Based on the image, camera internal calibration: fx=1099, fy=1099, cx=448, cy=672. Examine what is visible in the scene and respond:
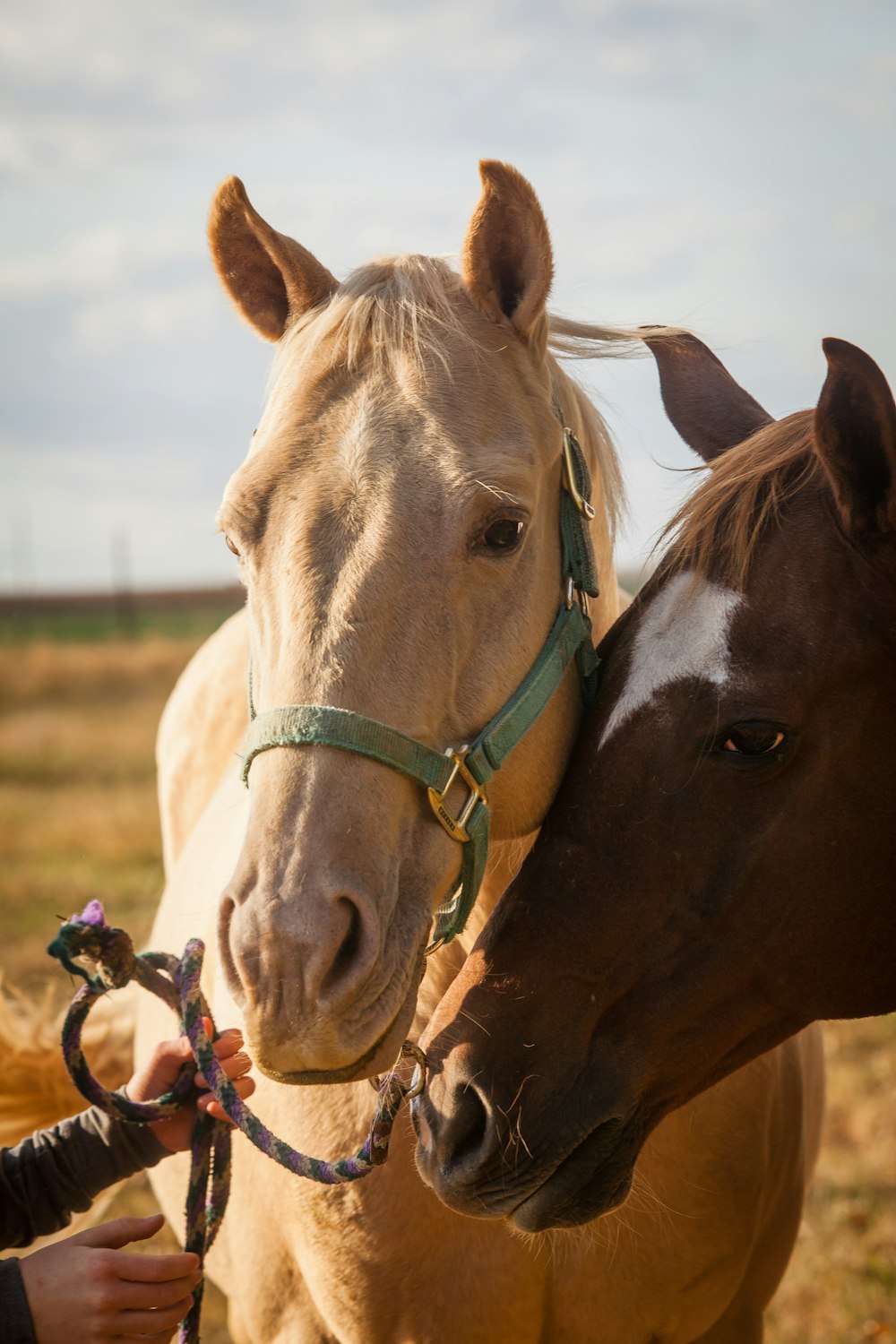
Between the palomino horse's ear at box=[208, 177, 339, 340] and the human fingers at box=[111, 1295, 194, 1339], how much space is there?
1818 mm

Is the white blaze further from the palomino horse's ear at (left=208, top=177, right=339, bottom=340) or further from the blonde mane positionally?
the palomino horse's ear at (left=208, top=177, right=339, bottom=340)

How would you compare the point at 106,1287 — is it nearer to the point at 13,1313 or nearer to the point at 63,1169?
the point at 13,1313

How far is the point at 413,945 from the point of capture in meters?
1.61

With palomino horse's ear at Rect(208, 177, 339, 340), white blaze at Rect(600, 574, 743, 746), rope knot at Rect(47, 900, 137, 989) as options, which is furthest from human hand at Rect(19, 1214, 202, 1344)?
palomino horse's ear at Rect(208, 177, 339, 340)

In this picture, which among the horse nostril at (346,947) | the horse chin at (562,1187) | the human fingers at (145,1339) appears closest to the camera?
the horse nostril at (346,947)

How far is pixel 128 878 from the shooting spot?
8.65 meters

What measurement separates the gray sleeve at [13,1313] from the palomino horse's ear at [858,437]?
1908 mm

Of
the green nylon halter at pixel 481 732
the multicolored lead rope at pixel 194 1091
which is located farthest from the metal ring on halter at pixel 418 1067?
the green nylon halter at pixel 481 732

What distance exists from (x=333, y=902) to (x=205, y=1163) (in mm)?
932

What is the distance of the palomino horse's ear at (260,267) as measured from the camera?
2.09 metres

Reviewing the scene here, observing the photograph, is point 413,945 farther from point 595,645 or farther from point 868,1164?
point 868,1164

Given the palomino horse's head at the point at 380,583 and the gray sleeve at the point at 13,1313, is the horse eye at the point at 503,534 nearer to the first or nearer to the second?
the palomino horse's head at the point at 380,583

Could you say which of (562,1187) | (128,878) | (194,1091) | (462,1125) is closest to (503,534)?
(462,1125)

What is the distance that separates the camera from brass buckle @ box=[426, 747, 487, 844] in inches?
66.3
